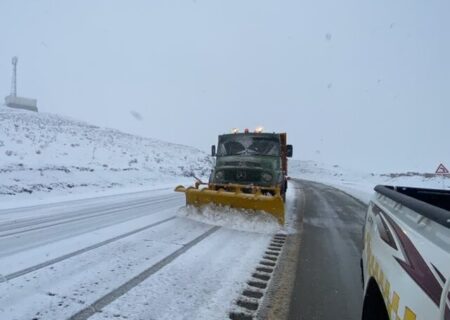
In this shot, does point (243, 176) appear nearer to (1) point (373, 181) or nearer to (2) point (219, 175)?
(2) point (219, 175)

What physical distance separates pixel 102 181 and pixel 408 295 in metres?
18.5

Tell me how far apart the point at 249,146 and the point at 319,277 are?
6.64 m

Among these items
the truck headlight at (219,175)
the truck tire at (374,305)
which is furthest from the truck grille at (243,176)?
the truck tire at (374,305)

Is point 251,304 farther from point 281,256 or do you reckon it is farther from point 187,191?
point 187,191

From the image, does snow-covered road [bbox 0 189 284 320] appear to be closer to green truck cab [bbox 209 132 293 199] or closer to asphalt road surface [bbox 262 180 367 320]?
asphalt road surface [bbox 262 180 367 320]

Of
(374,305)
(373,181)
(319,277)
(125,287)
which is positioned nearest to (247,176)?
(319,277)

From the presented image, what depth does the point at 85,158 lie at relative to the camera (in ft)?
84.2

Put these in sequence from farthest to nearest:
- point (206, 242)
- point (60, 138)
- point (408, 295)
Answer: point (60, 138)
point (206, 242)
point (408, 295)

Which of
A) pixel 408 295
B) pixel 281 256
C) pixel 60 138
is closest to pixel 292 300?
pixel 281 256

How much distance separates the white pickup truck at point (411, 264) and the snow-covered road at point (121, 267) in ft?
5.54

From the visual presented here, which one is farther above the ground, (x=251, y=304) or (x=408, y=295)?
(x=408, y=295)

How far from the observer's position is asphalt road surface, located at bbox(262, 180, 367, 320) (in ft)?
13.6

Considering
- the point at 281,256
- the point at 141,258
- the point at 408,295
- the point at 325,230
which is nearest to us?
the point at 408,295

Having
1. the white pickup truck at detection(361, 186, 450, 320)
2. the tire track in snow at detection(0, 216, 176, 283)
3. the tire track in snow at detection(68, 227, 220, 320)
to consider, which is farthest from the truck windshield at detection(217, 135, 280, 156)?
the white pickup truck at detection(361, 186, 450, 320)
